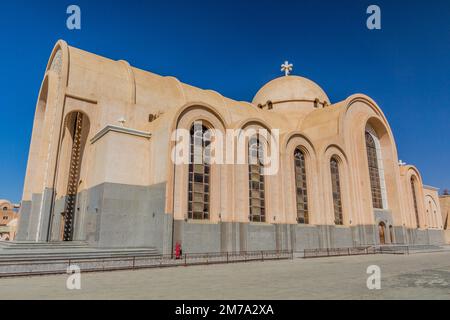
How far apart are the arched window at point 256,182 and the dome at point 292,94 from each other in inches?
677

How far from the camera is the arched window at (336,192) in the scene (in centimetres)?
3153

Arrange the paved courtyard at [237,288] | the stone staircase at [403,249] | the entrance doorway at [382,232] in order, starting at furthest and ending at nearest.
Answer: the entrance doorway at [382,232]
the stone staircase at [403,249]
the paved courtyard at [237,288]

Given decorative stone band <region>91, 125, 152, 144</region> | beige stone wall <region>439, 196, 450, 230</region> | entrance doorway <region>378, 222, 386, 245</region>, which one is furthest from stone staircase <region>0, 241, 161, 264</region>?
beige stone wall <region>439, 196, 450, 230</region>

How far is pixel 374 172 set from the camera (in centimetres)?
3684

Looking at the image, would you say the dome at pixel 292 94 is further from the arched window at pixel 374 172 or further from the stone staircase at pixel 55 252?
the stone staircase at pixel 55 252

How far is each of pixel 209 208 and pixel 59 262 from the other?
32.7 ft

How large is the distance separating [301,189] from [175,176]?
12976 millimetres

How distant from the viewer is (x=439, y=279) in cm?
1180

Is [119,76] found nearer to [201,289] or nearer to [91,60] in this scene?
[91,60]

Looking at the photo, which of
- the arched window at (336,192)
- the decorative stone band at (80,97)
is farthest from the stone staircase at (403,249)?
the decorative stone band at (80,97)

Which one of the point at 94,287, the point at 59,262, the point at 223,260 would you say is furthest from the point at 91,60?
the point at 94,287

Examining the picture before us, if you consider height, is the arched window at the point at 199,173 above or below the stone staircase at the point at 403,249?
above

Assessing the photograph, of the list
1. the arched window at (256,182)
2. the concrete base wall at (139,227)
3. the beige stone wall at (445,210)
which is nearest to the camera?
the concrete base wall at (139,227)

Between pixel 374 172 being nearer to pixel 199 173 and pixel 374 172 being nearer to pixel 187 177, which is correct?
pixel 199 173
